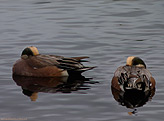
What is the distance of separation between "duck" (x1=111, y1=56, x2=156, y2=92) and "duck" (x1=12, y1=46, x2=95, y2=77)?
5.56 ft

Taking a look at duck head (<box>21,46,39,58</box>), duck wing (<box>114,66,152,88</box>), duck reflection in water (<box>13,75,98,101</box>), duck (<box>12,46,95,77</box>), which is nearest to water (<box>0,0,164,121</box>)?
duck reflection in water (<box>13,75,98,101</box>)

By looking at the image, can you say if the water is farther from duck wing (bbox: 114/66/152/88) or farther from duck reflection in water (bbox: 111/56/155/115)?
duck wing (bbox: 114/66/152/88)

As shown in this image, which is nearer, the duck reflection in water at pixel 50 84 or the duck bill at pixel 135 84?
the duck bill at pixel 135 84

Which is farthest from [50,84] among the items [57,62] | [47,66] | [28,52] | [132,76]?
[132,76]

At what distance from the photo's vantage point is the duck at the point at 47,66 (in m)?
13.9

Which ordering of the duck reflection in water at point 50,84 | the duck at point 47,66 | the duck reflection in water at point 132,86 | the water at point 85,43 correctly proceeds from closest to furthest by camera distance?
1. the water at point 85,43
2. the duck reflection in water at point 132,86
3. the duck reflection in water at point 50,84
4. the duck at point 47,66

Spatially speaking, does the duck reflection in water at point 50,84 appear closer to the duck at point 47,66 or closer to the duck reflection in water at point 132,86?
the duck at point 47,66

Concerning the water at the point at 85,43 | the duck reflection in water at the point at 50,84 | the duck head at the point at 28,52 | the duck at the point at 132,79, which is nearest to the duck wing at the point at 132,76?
the duck at the point at 132,79

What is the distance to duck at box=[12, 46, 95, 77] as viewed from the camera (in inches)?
548

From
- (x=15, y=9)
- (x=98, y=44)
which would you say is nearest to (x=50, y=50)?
(x=98, y=44)

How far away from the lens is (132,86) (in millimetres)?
11750

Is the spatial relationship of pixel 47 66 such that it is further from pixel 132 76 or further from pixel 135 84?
pixel 135 84

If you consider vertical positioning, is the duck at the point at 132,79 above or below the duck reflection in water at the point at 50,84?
above

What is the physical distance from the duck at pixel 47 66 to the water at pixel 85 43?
0.30 metres
